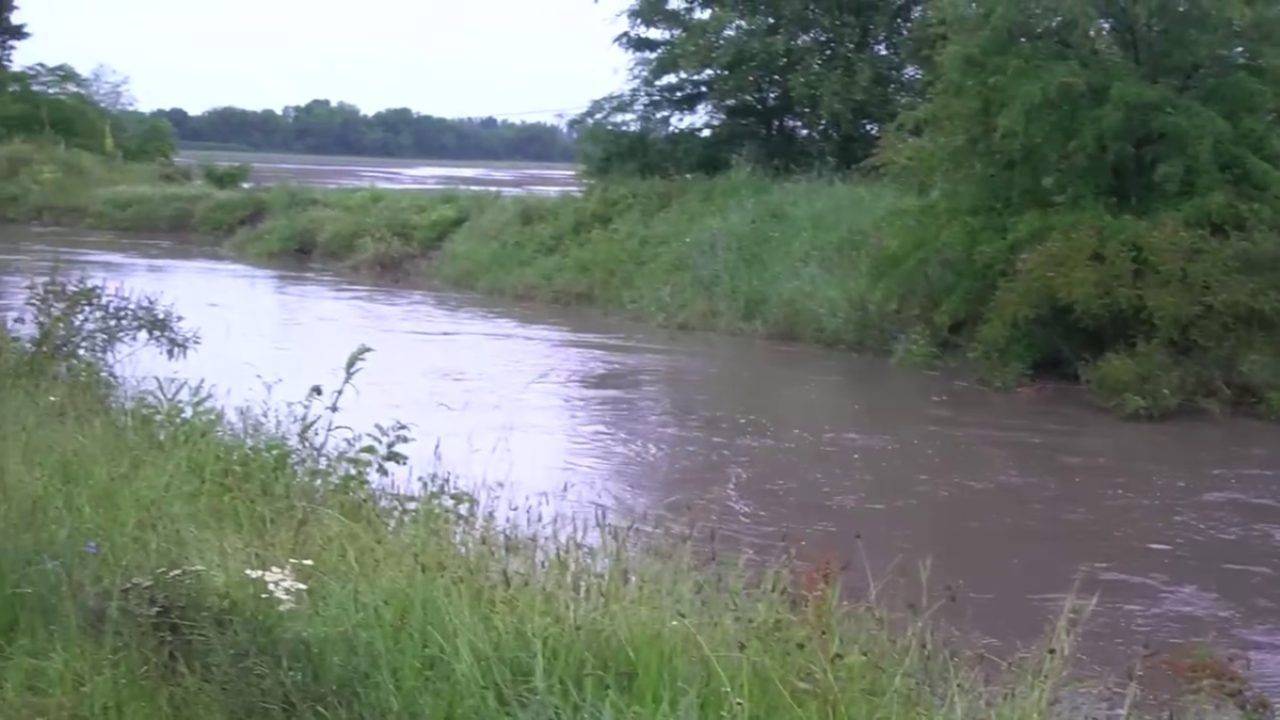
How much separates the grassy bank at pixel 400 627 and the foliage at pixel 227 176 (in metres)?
39.0

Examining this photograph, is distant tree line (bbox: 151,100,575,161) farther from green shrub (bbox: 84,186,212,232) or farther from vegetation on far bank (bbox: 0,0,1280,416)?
vegetation on far bank (bbox: 0,0,1280,416)

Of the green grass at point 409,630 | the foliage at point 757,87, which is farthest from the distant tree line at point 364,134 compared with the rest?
the green grass at point 409,630

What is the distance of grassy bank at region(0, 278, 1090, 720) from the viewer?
536cm

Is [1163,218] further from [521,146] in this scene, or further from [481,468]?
[521,146]

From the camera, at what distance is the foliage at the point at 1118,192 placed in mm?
17312

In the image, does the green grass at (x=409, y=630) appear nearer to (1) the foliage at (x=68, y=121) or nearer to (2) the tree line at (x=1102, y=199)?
(2) the tree line at (x=1102, y=199)

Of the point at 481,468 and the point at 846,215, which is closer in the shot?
the point at 481,468

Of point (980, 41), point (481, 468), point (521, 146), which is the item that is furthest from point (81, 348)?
point (521, 146)

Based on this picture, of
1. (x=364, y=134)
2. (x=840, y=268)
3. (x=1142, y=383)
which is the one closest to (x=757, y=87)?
(x=840, y=268)

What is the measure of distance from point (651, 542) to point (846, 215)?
17.5 metres

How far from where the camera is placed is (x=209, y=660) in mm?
5484

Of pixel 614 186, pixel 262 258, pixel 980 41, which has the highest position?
pixel 980 41

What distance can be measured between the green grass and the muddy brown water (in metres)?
2.79

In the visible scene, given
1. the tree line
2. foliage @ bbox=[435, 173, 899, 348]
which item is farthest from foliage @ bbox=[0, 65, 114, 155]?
the tree line
